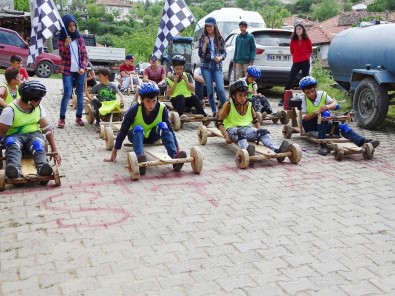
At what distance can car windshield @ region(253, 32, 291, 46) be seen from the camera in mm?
13469

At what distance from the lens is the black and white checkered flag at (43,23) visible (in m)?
9.16

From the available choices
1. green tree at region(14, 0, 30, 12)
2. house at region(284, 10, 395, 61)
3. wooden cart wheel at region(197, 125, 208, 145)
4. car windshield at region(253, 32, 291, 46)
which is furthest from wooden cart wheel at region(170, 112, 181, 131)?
green tree at region(14, 0, 30, 12)

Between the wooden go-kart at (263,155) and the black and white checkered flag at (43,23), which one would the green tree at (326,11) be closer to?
the black and white checkered flag at (43,23)

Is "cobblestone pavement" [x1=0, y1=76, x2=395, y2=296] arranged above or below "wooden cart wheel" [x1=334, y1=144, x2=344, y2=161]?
below

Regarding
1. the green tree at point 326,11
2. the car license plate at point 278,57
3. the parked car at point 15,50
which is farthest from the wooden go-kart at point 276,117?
the green tree at point 326,11

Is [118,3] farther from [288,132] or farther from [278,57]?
[288,132]

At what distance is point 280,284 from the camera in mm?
3543

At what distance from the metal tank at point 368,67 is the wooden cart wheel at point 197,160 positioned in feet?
13.0

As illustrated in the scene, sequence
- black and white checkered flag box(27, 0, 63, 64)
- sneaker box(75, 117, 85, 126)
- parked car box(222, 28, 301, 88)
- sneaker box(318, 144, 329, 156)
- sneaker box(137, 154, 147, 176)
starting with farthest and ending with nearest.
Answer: parked car box(222, 28, 301, 88) → sneaker box(75, 117, 85, 126) → black and white checkered flag box(27, 0, 63, 64) → sneaker box(318, 144, 329, 156) → sneaker box(137, 154, 147, 176)

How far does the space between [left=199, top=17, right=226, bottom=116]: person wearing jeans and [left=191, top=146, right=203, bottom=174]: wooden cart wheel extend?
11.6 ft

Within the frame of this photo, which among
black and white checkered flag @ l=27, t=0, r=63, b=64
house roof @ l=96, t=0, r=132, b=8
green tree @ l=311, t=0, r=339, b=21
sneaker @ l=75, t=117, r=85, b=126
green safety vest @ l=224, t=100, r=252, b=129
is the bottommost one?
sneaker @ l=75, t=117, r=85, b=126

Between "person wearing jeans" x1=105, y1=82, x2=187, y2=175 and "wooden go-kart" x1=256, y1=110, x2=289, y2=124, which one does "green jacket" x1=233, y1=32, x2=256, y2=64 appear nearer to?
"wooden go-kart" x1=256, y1=110, x2=289, y2=124

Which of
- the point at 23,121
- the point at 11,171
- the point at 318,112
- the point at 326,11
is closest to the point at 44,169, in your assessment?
the point at 11,171

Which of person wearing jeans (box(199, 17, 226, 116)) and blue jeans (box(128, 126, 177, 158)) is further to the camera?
person wearing jeans (box(199, 17, 226, 116))
